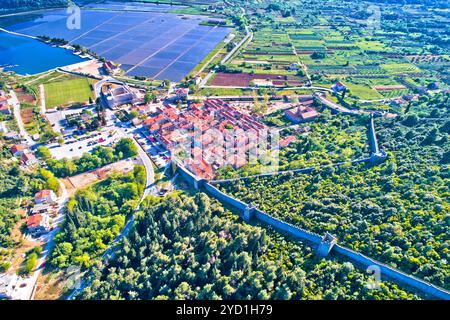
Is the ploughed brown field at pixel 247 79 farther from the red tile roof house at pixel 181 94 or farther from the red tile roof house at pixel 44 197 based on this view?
the red tile roof house at pixel 44 197

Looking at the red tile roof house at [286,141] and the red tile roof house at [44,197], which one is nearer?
the red tile roof house at [44,197]

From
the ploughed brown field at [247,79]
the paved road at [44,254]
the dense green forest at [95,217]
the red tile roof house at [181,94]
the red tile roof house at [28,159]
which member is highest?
the ploughed brown field at [247,79]

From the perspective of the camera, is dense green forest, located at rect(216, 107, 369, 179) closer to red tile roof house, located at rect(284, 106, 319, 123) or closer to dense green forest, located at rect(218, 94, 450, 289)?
red tile roof house, located at rect(284, 106, 319, 123)

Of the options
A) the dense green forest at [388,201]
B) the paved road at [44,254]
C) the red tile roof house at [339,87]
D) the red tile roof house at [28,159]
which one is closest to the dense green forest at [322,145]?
the dense green forest at [388,201]

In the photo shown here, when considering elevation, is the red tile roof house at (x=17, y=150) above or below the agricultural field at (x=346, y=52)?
below

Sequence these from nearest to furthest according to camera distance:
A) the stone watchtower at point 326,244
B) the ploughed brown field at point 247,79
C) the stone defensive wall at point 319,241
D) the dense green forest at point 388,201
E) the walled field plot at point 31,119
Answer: the stone defensive wall at point 319,241 → the dense green forest at point 388,201 → the stone watchtower at point 326,244 → the walled field plot at point 31,119 → the ploughed brown field at point 247,79

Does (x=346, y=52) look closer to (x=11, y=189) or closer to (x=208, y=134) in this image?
(x=208, y=134)

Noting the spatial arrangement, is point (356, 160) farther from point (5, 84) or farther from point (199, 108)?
point (5, 84)
